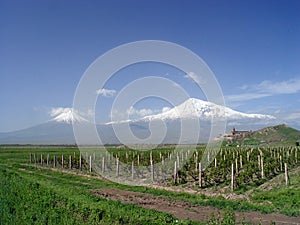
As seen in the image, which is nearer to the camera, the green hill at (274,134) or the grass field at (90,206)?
the grass field at (90,206)

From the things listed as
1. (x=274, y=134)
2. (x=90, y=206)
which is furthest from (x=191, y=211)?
(x=274, y=134)

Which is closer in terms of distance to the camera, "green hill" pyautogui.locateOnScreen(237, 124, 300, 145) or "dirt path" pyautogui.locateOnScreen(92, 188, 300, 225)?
"dirt path" pyautogui.locateOnScreen(92, 188, 300, 225)

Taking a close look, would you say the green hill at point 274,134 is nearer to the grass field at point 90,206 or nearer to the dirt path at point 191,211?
the grass field at point 90,206

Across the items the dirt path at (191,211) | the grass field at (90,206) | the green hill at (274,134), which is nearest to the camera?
the grass field at (90,206)

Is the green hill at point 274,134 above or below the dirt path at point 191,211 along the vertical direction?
above

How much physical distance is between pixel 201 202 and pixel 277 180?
8766mm

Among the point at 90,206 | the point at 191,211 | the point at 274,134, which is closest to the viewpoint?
the point at 90,206

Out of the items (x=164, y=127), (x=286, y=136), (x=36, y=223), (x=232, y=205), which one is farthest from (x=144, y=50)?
(x=286, y=136)

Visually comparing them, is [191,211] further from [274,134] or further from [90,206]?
[274,134]

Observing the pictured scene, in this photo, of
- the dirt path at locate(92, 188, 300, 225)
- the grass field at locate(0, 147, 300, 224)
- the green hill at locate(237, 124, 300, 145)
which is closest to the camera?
the grass field at locate(0, 147, 300, 224)

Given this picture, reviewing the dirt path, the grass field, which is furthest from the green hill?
the dirt path

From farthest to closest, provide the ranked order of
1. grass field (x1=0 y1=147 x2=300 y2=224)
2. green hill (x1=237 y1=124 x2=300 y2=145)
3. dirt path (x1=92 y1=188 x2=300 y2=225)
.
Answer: green hill (x1=237 y1=124 x2=300 y2=145)
dirt path (x1=92 y1=188 x2=300 y2=225)
grass field (x1=0 y1=147 x2=300 y2=224)

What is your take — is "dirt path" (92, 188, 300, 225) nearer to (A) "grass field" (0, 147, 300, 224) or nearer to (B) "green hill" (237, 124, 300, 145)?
(A) "grass field" (0, 147, 300, 224)

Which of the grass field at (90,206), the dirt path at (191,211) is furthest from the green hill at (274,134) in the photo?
the dirt path at (191,211)
